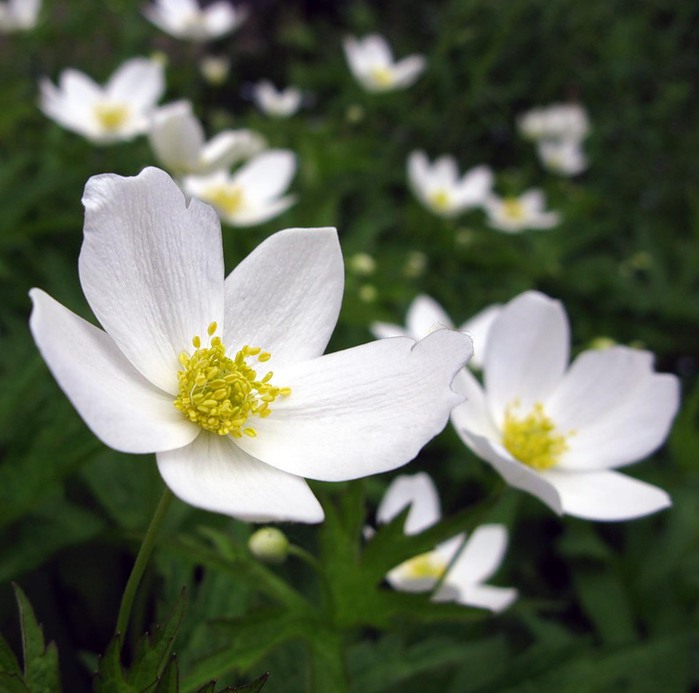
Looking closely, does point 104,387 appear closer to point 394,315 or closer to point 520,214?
point 394,315

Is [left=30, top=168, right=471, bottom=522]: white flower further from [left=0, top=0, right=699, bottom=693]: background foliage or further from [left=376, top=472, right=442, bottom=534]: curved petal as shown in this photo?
[left=376, top=472, right=442, bottom=534]: curved petal

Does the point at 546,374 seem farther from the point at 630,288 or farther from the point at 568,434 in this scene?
the point at 630,288

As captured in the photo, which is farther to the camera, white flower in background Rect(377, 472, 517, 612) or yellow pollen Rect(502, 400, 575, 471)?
white flower in background Rect(377, 472, 517, 612)

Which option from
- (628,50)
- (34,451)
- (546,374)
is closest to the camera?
(34,451)

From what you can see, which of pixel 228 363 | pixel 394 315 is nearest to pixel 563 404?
pixel 228 363

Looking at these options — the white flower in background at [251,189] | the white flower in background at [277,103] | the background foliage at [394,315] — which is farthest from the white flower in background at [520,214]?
the white flower in background at [251,189]

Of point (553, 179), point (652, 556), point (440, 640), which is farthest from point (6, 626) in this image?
point (553, 179)

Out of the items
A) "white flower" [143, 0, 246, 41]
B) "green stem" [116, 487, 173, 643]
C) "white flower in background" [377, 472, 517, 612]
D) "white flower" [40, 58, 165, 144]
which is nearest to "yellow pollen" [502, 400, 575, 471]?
"white flower in background" [377, 472, 517, 612]
